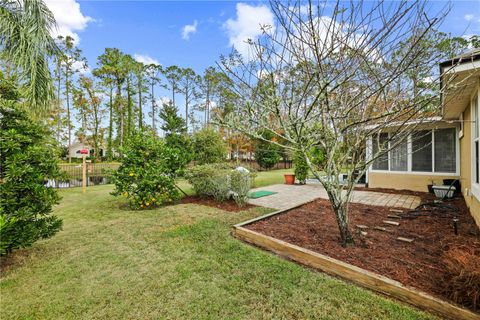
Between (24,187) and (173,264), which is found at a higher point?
(24,187)

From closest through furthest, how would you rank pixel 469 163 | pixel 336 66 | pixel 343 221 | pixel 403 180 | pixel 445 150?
pixel 336 66 < pixel 343 221 < pixel 469 163 < pixel 445 150 < pixel 403 180

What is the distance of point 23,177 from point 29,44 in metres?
6.31

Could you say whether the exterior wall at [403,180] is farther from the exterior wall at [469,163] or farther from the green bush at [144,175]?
the green bush at [144,175]

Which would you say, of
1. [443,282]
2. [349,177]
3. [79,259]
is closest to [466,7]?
[349,177]

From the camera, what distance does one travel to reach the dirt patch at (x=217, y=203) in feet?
19.9

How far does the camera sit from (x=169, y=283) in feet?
8.45

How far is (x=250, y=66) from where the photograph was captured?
3.42 meters

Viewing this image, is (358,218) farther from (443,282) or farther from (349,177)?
(443,282)

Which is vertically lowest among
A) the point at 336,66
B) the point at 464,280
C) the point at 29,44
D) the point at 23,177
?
the point at 464,280

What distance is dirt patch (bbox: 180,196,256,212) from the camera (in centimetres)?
607

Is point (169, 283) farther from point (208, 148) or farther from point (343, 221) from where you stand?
point (208, 148)

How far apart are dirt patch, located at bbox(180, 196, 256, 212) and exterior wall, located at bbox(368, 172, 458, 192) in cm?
624

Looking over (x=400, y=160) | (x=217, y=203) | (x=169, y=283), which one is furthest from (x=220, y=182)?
(x=400, y=160)

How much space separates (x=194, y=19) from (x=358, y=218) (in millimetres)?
7551
